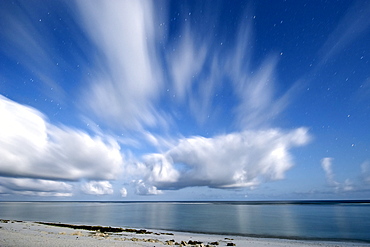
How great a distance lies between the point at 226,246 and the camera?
2912 centimetres

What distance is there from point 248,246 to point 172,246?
434 inches

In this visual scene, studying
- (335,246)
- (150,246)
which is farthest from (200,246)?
(335,246)

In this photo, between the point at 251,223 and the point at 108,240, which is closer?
the point at 108,240

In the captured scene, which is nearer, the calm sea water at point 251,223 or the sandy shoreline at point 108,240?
the sandy shoreline at point 108,240

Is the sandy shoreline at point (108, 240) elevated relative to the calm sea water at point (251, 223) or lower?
lower

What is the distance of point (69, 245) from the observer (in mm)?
22672

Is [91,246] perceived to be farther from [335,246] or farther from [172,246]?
[335,246]

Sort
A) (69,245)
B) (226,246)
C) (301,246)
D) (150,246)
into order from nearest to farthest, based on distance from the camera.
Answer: (69,245) < (150,246) < (226,246) < (301,246)

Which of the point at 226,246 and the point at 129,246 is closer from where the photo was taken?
the point at 129,246

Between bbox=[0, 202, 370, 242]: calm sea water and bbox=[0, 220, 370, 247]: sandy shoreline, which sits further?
bbox=[0, 202, 370, 242]: calm sea water

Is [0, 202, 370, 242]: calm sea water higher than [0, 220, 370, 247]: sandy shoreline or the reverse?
higher

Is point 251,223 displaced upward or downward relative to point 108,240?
upward

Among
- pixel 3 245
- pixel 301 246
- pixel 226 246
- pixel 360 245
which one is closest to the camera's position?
pixel 3 245

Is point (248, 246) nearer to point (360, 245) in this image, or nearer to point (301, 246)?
point (301, 246)
